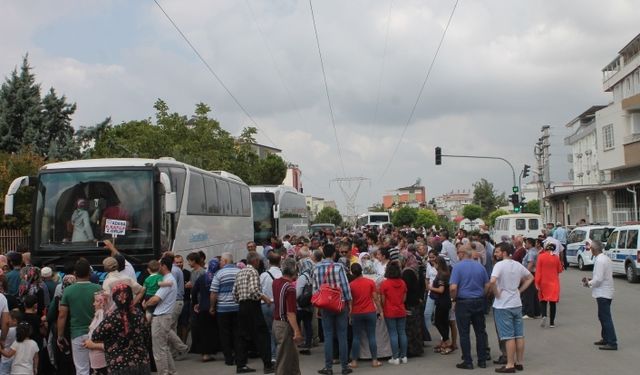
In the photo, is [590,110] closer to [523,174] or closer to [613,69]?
[613,69]

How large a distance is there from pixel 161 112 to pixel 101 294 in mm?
32060

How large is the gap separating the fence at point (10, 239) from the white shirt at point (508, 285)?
19794 mm

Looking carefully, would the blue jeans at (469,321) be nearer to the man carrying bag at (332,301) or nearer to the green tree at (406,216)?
the man carrying bag at (332,301)

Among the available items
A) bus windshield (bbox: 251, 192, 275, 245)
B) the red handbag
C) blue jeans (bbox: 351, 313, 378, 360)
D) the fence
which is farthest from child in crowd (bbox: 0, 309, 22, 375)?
bus windshield (bbox: 251, 192, 275, 245)

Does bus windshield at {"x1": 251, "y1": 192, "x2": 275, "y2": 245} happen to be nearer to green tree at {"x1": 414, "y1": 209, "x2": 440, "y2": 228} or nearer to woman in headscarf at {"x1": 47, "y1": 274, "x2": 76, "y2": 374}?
woman in headscarf at {"x1": 47, "y1": 274, "x2": 76, "y2": 374}

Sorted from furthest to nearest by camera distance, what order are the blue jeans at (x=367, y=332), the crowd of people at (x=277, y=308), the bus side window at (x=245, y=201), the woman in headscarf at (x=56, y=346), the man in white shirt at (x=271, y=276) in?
the bus side window at (x=245, y=201) < the man in white shirt at (x=271, y=276) < the blue jeans at (x=367, y=332) < the woman in headscarf at (x=56, y=346) < the crowd of people at (x=277, y=308)

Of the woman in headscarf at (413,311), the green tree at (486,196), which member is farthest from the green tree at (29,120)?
the green tree at (486,196)

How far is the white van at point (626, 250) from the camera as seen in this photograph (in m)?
22.5

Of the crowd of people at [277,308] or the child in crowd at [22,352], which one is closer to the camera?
the child in crowd at [22,352]

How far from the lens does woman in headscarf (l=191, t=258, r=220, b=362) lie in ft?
37.9

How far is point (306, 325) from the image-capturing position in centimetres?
1224

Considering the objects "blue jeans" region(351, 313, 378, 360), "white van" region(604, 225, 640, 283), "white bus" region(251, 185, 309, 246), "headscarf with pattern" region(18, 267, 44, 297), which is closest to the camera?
"headscarf with pattern" region(18, 267, 44, 297)

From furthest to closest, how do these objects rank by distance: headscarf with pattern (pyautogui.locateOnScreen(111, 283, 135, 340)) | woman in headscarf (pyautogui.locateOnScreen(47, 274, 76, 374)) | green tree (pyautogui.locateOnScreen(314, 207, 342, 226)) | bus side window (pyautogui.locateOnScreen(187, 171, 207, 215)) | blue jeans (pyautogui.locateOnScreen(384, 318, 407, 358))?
green tree (pyautogui.locateOnScreen(314, 207, 342, 226)), bus side window (pyautogui.locateOnScreen(187, 171, 207, 215)), blue jeans (pyautogui.locateOnScreen(384, 318, 407, 358)), woman in headscarf (pyautogui.locateOnScreen(47, 274, 76, 374)), headscarf with pattern (pyautogui.locateOnScreen(111, 283, 135, 340))

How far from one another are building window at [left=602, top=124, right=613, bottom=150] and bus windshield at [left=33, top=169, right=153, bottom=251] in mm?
41995
